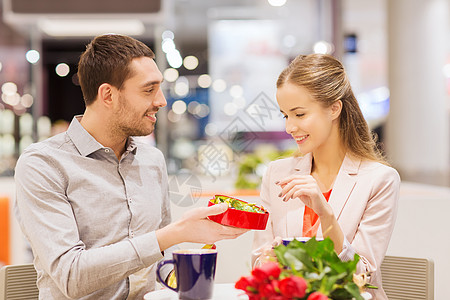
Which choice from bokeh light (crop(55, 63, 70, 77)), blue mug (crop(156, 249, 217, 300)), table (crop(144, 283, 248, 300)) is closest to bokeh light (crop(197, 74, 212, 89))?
bokeh light (crop(55, 63, 70, 77))

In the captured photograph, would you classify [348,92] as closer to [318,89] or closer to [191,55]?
[318,89]

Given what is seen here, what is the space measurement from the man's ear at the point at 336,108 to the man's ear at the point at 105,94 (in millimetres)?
778

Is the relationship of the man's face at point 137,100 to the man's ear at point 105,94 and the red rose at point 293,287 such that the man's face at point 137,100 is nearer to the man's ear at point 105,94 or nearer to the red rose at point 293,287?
the man's ear at point 105,94

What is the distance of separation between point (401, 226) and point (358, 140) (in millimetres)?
1104

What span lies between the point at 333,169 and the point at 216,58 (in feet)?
13.7

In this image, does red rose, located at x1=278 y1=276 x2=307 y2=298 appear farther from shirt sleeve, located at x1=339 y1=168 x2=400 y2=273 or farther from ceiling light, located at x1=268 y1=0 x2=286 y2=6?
ceiling light, located at x1=268 y1=0 x2=286 y2=6

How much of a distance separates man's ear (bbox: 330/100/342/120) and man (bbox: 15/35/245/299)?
618 millimetres

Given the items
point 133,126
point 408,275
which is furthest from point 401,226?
point 133,126

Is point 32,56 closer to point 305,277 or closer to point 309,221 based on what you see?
point 309,221

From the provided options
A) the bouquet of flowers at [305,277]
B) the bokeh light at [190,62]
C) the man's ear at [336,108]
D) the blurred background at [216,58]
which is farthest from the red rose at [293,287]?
the bokeh light at [190,62]

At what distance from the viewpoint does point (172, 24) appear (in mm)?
5961

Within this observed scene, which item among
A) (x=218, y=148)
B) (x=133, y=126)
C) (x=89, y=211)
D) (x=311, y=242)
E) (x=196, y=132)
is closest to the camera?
(x=311, y=242)

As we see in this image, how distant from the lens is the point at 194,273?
3.92 ft

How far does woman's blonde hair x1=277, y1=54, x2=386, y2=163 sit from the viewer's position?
5.95ft
